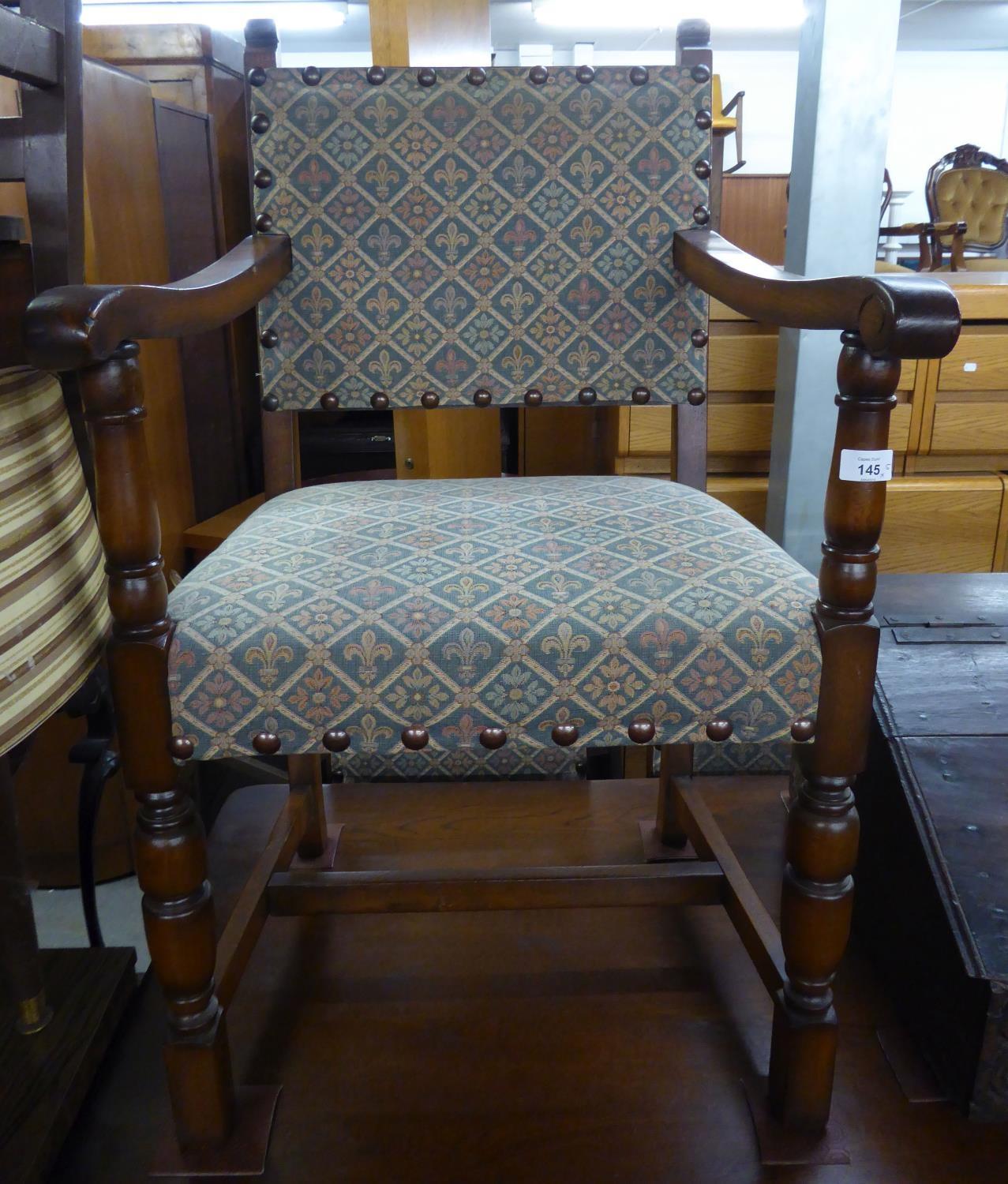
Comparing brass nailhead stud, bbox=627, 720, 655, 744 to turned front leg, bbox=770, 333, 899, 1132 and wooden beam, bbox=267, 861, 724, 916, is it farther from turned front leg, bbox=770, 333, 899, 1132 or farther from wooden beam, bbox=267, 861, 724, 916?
wooden beam, bbox=267, 861, 724, 916

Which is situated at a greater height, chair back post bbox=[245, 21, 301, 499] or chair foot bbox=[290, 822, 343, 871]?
chair back post bbox=[245, 21, 301, 499]

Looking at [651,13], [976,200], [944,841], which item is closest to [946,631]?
[944,841]

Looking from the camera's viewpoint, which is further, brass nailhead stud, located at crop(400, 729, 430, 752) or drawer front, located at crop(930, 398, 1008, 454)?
drawer front, located at crop(930, 398, 1008, 454)

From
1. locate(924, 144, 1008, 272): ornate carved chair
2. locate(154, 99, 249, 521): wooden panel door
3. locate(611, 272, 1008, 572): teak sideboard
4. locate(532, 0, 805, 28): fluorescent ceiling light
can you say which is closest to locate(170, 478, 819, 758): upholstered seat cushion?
locate(154, 99, 249, 521): wooden panel door

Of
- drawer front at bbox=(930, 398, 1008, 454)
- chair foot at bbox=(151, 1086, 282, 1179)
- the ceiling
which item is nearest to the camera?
chair foot at bbox=(151, 1086, 282, 1179)

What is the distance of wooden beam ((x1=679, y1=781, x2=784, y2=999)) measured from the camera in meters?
0.80

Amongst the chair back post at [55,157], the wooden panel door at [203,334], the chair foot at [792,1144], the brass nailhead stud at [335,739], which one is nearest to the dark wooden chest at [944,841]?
the chair foot at [792,1144]

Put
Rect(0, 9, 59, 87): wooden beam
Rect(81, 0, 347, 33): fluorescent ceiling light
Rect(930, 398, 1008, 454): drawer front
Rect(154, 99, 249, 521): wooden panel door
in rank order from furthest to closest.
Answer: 1. Rect(81, 0, 347, 33): fluorescent ceiling light
2. Rect(930, 398, 1008, 454): drawer front
3. Rect(154, 99, 249, 521): wooden panel door
4. Rect(0, 9, 59, 87): wooden beam

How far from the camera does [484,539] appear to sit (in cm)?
76

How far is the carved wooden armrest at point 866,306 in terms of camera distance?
55 centimetres

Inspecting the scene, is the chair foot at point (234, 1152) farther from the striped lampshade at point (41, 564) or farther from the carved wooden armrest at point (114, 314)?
the carved wooden armrest at point (114, 314)

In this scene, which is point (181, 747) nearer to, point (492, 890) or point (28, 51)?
point (492, 890)

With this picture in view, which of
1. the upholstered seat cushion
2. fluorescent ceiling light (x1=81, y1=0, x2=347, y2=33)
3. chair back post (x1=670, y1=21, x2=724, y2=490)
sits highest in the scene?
fluorescent ceiling light (x1=81, y1=0, x2=347, y2=33)

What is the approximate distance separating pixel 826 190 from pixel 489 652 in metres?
1.72
